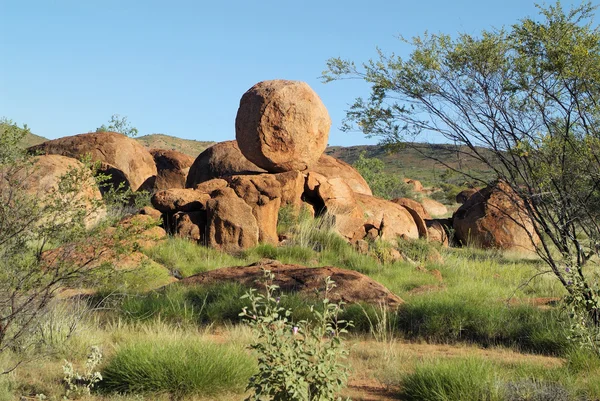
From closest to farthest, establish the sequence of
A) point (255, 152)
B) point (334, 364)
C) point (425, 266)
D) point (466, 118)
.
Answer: point (334, 364)
point (466, 118)
point (425, 266)
point (255, 152)

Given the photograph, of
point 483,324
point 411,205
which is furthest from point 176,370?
point 411,205

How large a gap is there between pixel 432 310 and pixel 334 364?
4226 mm

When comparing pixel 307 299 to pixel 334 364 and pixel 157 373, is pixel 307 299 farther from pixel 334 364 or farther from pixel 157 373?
pixel 334 364

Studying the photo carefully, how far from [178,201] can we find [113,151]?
9.42 m

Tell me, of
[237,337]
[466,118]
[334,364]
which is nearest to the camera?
[334,364]

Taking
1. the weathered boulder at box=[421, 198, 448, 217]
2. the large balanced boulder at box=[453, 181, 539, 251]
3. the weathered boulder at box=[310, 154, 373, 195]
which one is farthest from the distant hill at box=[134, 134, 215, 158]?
the large balanced boulder at box=[453, 181, 539, 251]

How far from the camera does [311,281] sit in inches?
363

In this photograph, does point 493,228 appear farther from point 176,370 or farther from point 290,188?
point 176,370

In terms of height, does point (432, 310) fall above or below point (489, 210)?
below

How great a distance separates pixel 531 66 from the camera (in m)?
7.93

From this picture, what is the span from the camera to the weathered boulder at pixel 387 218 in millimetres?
16672

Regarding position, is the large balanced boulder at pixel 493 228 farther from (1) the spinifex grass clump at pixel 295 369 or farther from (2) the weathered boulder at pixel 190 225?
(1) the spinifex grass clump at pixel 295 369

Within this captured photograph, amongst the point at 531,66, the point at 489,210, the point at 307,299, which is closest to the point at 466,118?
the point at 531,66

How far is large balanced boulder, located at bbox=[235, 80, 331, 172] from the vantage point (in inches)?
634
